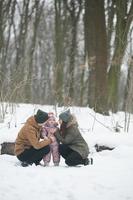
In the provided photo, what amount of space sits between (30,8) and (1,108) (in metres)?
12.2

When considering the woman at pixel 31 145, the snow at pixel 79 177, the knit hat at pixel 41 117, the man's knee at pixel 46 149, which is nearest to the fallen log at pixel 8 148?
the snow at pixel 79 177

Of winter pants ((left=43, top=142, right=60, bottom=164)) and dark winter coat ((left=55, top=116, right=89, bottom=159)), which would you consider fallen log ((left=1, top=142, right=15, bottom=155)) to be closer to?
winter pants ((left=43, top=142, right=60, bottom=164))

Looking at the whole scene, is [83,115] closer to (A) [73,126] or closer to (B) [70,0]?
(A) [73,126]

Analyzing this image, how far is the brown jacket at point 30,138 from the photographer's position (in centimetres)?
855

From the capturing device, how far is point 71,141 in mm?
8773

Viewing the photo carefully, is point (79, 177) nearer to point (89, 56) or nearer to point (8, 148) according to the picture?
point (8, 148)

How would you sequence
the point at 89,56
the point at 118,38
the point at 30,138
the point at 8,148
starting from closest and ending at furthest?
the point at 30,138 → the point at 8,148 → the point at 118,38 → the point at 89,56

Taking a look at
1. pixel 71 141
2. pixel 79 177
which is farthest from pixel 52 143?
pixel 79 177

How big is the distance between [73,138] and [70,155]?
12.6 inches

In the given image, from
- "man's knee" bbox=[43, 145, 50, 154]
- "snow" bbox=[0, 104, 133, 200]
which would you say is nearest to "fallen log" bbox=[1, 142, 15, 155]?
"snow" bbox=[0, 104, 133, 200]

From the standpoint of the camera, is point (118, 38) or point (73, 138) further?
point (118, 38)

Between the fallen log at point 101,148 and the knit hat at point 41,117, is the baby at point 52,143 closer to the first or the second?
the knit hat at point 41,117

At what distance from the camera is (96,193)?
7129 millimetres

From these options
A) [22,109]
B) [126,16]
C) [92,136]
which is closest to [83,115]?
[22,109]
